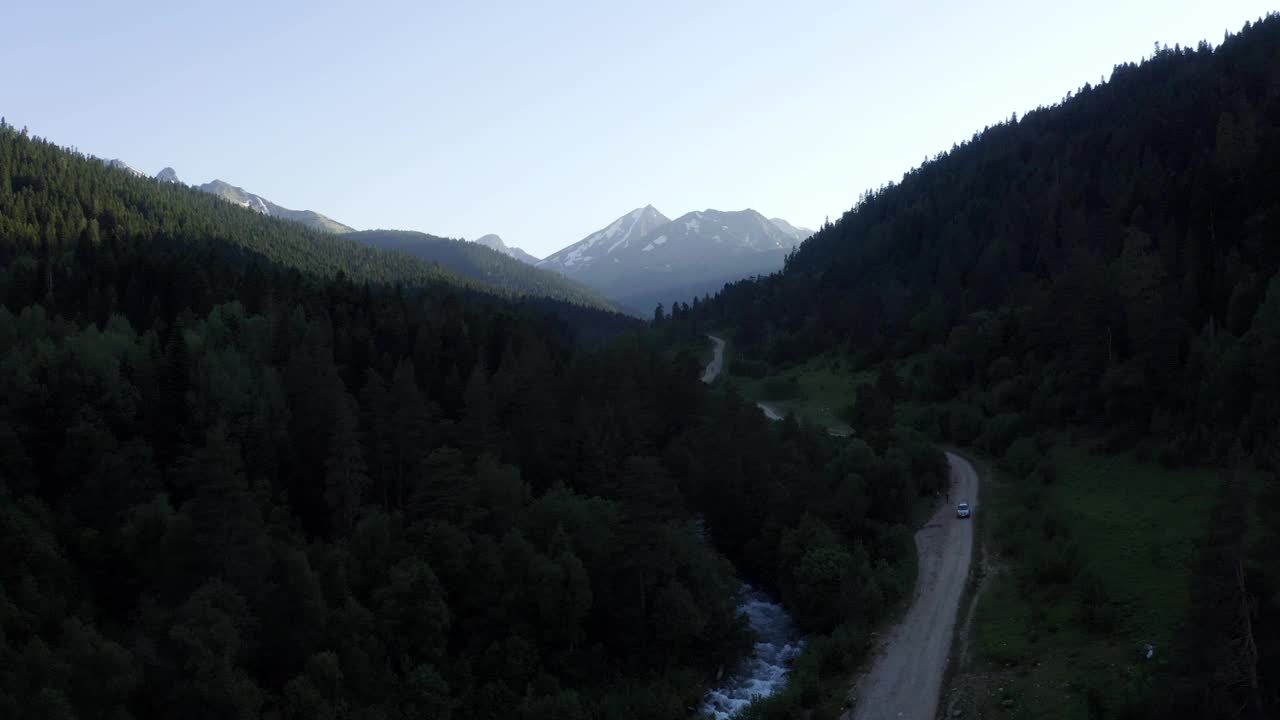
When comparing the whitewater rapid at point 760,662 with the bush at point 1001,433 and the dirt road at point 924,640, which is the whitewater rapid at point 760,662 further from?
the bush at point 1001,433

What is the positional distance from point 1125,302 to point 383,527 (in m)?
73.4

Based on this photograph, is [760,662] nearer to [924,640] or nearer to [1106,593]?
[924,640]

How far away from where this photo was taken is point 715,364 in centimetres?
16088

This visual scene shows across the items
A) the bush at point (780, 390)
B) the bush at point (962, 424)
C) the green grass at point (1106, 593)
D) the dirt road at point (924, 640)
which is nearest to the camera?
the green grass at point (1106, 593)

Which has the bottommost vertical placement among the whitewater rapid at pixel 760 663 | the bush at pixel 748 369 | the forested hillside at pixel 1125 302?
the whitewater rapid at pixel 760 663

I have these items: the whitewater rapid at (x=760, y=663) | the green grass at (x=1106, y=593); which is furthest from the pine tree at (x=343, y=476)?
the green grass at (x=1106, y=593)

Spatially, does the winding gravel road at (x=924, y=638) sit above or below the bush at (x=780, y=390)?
below

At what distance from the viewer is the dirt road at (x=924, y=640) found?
38844mm

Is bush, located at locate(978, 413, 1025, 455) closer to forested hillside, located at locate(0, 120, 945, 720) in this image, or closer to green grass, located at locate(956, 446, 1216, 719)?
forested hillside, located at locate(0, 120, 945, 720)

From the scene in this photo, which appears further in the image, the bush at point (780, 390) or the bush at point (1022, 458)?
the bush at point (780, 390)

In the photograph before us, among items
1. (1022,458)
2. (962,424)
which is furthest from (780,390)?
(1022,458)

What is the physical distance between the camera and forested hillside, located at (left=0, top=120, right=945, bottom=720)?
38.7m

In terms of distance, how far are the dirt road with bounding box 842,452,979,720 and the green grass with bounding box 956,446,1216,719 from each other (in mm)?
1682

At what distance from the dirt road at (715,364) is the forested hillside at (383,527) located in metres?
61.2
